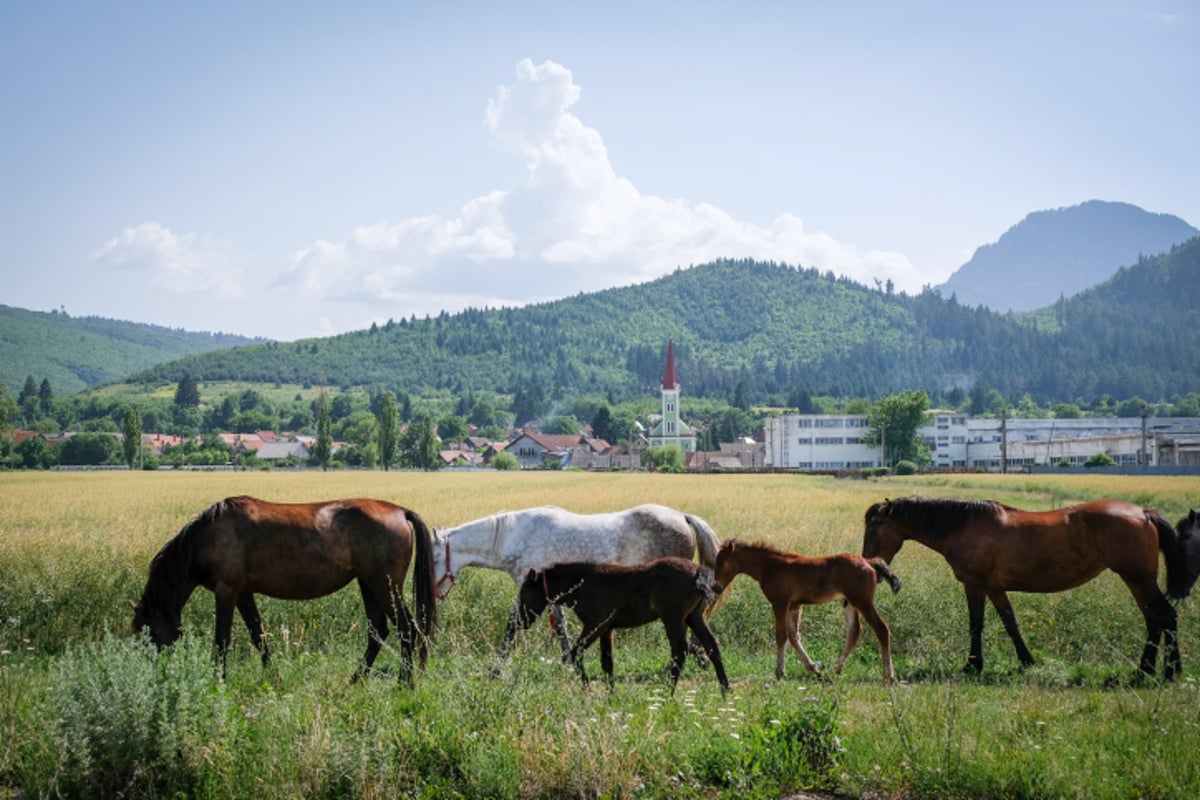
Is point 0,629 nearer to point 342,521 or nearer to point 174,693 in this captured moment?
point 342,521

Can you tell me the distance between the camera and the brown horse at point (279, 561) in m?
9.66

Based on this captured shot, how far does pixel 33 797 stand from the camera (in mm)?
6699

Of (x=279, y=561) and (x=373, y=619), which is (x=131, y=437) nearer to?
(x=279, y=561)

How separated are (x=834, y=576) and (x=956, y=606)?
357 centimetres

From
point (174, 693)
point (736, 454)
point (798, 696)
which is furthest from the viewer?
point (736, 454)

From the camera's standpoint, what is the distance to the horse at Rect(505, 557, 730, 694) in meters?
9.00

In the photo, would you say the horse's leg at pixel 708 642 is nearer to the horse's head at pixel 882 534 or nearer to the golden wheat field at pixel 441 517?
the horse's head at pixel 882 534

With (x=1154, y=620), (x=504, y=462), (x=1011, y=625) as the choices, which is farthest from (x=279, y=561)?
(x=504, y=462)

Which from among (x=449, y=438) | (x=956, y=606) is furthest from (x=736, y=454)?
(x=956, y=606)

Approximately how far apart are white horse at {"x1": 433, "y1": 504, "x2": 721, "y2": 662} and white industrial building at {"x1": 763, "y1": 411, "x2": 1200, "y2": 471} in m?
102

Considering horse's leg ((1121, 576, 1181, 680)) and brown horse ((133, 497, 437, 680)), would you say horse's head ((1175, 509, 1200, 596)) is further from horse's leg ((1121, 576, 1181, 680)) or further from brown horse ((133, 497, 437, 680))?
brown horse ((133, 497, 437, 680))

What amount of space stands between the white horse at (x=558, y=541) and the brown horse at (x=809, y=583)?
3.95ft

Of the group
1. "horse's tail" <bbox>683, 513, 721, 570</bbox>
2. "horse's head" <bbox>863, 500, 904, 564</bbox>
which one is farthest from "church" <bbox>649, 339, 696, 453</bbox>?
"horse's head" <bbox>863, 500, 904, 564</bbox>

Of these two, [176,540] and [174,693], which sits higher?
[176,540]
